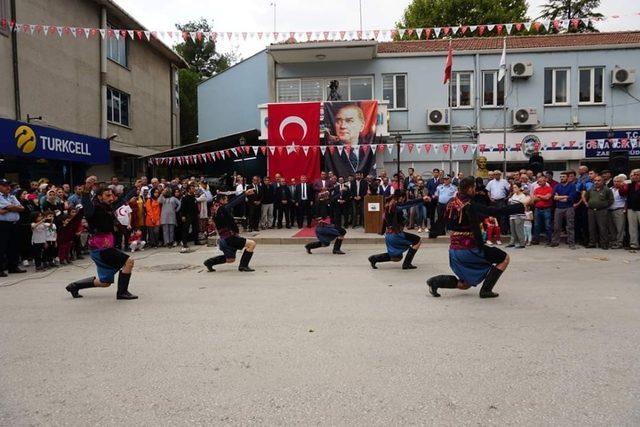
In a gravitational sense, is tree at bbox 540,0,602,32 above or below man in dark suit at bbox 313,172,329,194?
above

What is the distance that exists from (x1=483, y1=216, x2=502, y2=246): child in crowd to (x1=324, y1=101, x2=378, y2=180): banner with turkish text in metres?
6.95

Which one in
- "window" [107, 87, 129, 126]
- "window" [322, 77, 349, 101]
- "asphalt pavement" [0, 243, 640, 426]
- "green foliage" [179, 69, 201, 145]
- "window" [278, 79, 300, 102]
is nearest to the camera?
"asphalt pavement" [0, 243, 640, 426]

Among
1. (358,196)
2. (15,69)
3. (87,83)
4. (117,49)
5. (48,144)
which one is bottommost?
(358,196)

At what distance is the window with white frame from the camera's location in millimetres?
22750

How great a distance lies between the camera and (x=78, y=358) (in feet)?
16.7

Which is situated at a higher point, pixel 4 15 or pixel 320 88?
pixel 4 15

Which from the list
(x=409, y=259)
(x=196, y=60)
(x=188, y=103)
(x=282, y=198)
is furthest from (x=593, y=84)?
(x=196, y=60)

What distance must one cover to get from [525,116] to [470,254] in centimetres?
1614

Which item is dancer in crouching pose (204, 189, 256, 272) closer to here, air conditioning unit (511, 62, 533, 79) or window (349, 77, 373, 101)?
window (349, 77, 373, 101)

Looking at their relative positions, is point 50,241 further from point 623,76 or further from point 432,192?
point 623,76

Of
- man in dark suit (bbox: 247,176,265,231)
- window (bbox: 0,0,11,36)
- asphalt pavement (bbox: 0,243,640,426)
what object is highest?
window (bbox: 0,0,11,36)

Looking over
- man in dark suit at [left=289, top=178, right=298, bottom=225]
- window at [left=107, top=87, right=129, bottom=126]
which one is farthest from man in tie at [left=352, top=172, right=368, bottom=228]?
window at [left=107, top=87, right=129, bottom=126]

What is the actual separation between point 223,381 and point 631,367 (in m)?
3.54

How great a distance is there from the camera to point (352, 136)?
66.2ft
